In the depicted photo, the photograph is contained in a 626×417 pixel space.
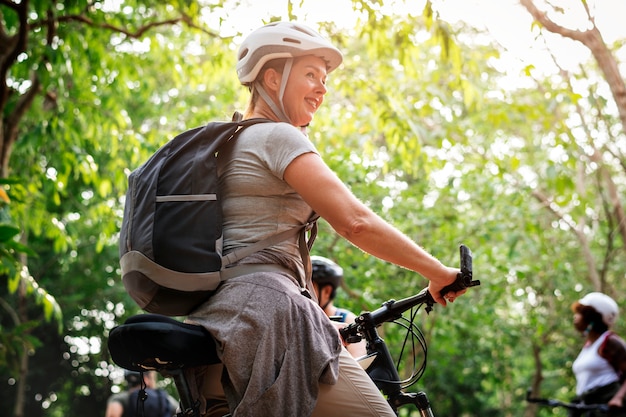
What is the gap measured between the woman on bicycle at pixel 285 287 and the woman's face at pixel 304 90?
0.59 feet

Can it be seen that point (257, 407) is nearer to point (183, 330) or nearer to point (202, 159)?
point (183, 330)

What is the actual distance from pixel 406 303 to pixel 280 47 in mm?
1029

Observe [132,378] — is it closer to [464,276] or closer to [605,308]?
[605,308]

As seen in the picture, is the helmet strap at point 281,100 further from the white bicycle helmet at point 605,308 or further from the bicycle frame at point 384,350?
the white bicycle helmet at point 605,308

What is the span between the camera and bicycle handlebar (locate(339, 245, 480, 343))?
270 centimetres

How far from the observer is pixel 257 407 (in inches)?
97.7

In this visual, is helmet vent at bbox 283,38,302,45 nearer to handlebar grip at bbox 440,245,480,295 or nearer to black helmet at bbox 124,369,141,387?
handlebar grip at bbox 440,245,480,295

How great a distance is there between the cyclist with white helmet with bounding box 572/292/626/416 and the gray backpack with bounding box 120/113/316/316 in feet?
21.4

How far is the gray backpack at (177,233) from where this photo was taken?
8.62 ft

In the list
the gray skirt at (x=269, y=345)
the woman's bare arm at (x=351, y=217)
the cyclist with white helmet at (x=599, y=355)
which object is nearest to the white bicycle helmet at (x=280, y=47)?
the woman's bare arm at (x=351, y=217)

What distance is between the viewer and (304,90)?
3047 mm

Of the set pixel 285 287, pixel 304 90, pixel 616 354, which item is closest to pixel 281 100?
pixel 304 90

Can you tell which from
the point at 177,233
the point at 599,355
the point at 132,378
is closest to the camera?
the point at 177,233

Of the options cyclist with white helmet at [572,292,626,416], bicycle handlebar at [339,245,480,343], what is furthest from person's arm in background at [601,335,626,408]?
bicycle handlebar at [339,245,480,343]
